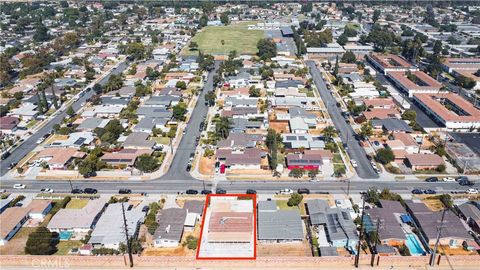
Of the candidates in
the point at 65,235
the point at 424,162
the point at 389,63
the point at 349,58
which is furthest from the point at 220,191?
the point at 389,63

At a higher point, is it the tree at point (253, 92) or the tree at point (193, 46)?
the tree at point (193, 46)

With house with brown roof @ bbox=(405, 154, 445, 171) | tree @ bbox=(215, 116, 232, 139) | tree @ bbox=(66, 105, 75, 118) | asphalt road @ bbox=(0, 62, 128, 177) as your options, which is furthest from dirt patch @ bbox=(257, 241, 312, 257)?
tree @ bbox=(66, 105, 75, 118)

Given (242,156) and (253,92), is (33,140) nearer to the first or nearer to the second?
(242,156)

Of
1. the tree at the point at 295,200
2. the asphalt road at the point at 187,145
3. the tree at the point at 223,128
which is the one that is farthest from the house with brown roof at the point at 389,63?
the tree at the point at 295,200

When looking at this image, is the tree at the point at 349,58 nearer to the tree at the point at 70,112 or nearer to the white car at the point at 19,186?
the tree at the point at 70,112

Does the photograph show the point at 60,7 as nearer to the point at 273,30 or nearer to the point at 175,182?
the point at 273,30

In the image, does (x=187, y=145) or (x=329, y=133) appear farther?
(x=329, y=133)

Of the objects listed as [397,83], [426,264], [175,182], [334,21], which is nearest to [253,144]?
[175,182]
